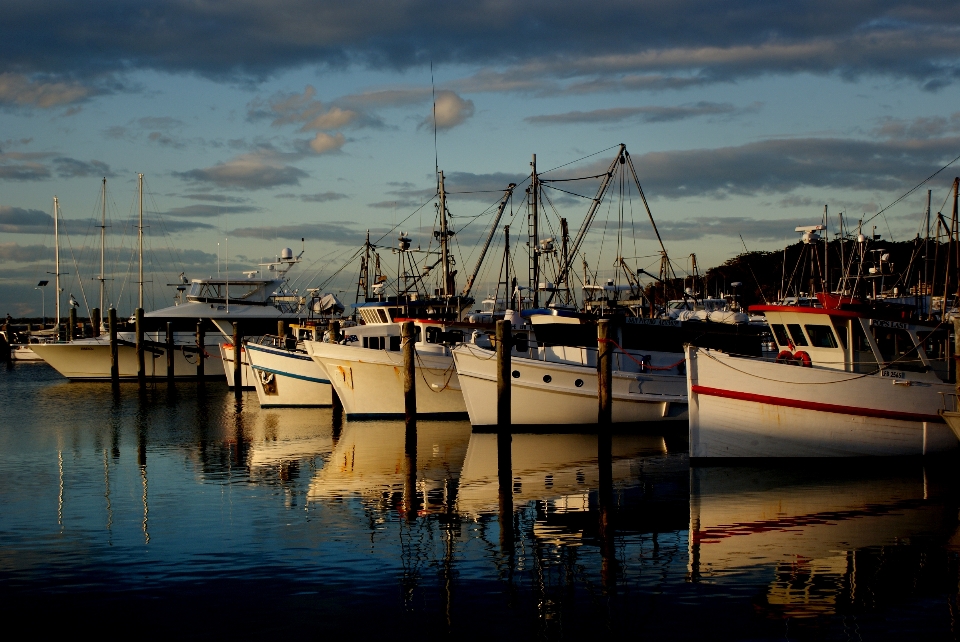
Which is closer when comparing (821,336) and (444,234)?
(821,336)

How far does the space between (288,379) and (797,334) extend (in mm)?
21375

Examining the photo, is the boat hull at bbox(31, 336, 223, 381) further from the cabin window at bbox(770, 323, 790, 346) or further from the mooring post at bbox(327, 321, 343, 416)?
the cabin window at bbox(770, 323, 790, 346)

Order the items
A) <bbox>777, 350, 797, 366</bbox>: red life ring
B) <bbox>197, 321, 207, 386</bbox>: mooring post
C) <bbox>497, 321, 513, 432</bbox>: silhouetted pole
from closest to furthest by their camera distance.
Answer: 1. <bbox>777, 350, 797, 366</bbox>: red life ring
2. <bbox>497, 321, 513, 432</bbox>: silhouetted pole
3. <bbox>197, 321, 207, 386</bbox>: mooring post

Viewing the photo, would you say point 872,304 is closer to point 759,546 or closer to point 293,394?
point 759,546

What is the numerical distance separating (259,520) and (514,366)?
12729 mm

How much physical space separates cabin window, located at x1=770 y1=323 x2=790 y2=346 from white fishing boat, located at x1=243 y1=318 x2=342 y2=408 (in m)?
19.0

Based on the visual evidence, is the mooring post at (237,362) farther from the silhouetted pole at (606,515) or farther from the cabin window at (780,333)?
the cabin window at (780,333)

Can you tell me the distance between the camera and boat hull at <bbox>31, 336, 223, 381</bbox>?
56594 mm

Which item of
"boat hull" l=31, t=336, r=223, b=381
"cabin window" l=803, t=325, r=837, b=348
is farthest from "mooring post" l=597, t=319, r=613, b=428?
"boat hull" l=31, t=336, r=223, b=381

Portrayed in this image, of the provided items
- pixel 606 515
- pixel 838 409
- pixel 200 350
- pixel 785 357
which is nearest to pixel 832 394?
pixel 838 409

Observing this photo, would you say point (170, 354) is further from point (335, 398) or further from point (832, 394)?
point (832, 394)

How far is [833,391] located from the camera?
21688 millimetres

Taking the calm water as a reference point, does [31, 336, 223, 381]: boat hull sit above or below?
above

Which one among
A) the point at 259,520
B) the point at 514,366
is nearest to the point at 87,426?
the point at 514,366
